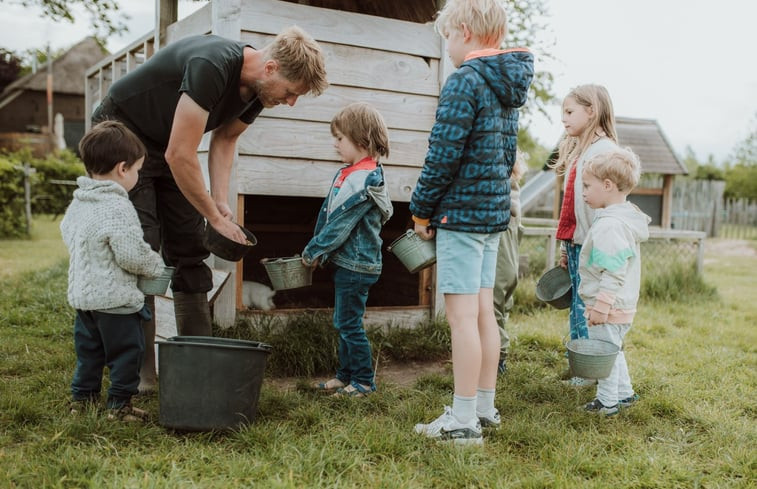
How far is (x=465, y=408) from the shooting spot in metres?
2.82

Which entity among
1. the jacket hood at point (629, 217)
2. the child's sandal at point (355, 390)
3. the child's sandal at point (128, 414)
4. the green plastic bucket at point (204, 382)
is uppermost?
the jacket hood at point (629, 217)

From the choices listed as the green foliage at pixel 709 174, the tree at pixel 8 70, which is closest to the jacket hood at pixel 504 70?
the green foliage at pixel 709 174

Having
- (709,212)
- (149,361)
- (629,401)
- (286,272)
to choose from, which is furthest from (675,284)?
(709,212)

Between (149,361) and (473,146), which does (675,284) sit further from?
(149,361)

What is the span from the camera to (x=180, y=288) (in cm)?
354

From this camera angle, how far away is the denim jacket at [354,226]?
347cm

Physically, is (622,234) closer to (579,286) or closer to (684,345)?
(579,286)

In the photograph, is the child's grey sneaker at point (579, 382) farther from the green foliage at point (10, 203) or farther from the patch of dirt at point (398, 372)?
the green foliage at point (10, 203)

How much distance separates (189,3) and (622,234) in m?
3.38

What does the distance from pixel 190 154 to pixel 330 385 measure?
4.85 ft

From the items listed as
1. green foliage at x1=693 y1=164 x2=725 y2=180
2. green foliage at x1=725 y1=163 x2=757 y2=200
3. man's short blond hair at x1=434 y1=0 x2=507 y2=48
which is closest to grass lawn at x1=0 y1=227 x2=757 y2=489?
man's short blond hair at x1=434 y1=0 x2=507 y2=48

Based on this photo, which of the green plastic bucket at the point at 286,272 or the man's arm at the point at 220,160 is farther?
the man's arm at the point at 220,160

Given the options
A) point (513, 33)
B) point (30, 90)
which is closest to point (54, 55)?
point (30, 90)

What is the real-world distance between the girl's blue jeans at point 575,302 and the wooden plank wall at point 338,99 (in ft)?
4.23
